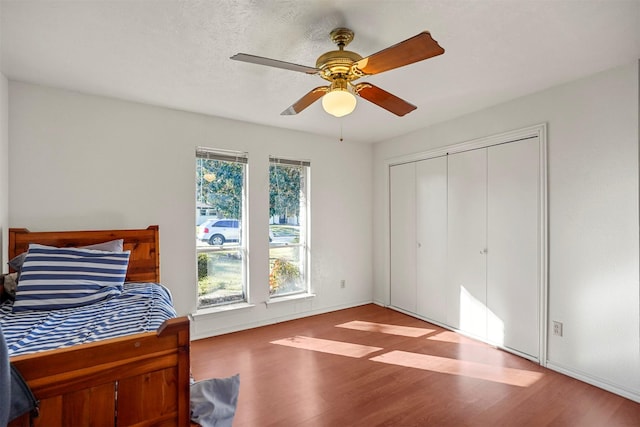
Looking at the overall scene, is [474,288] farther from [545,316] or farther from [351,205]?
[351,205]

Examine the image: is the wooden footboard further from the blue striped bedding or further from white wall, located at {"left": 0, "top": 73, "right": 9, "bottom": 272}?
white wall, located at {"left": 0, "top": 73, "right": 9, "bottom": 272}

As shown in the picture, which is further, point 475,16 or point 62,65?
point 62,65

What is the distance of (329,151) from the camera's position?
4.20 meters

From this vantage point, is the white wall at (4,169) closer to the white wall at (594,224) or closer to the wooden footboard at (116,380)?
the wooden footboard at (116,380)

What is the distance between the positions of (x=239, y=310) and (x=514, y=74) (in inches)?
135

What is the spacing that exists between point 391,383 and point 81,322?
2.10m

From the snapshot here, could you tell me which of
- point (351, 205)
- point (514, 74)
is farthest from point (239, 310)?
point (514, 74)

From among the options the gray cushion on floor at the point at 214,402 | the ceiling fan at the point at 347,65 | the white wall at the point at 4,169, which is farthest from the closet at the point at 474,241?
the white wall at the point at 4,169

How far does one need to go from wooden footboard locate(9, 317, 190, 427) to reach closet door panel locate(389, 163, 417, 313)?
129 inches

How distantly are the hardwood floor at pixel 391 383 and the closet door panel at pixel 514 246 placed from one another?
Answer: 272 millimetres

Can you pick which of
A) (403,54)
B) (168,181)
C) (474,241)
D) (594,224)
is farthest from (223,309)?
(594,224)

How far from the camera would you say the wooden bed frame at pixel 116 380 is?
3.49ft

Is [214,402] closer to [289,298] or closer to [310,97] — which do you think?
[310,97]

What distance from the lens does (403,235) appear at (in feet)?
13.6
